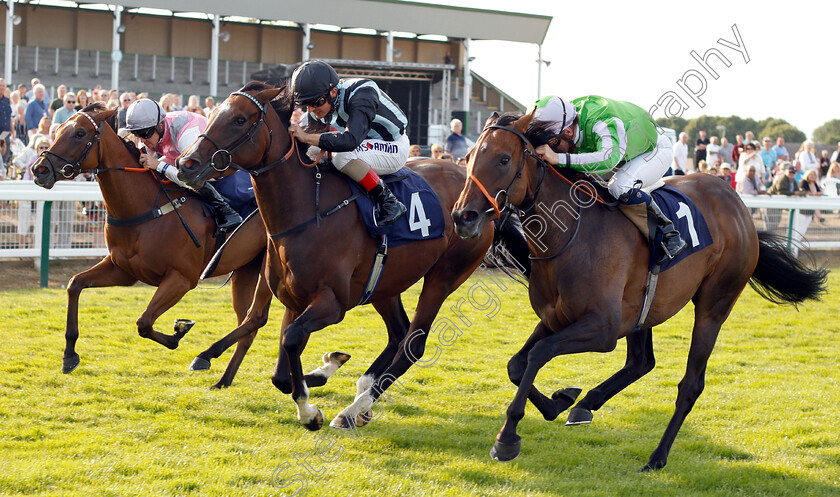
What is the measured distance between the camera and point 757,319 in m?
8.61

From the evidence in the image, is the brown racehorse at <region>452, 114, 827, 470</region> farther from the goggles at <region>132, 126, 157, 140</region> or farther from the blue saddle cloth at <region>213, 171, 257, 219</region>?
the goggles at <region>132, 126, 157, 140</region>

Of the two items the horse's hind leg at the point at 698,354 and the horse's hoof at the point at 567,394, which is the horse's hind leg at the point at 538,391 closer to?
the horse's hoof at the point at 567,394

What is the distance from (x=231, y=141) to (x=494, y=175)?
1.21 metres

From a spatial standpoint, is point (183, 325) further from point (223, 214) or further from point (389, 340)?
point (389, 340)

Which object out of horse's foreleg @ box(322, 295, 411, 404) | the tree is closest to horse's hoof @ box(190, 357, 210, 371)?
horse's foreleg @ box(322, 295, 411, 404)

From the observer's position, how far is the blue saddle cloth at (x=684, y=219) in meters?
4.46

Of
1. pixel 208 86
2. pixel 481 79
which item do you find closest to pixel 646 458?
pixel 208 86

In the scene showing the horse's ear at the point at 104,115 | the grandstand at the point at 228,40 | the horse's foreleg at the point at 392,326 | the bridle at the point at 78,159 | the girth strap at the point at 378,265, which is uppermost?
the grandstand at the point at 228,40

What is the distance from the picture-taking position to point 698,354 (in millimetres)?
4543

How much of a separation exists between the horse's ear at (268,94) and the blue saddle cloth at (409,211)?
610 millimetres

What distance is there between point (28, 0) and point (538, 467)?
A: 1938 cm

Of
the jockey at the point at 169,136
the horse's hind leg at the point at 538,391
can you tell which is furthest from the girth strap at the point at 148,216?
the horse's hind leg at the point at 538,391

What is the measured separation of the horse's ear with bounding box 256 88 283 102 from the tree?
61.4 m

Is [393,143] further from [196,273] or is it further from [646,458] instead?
[646,458]
